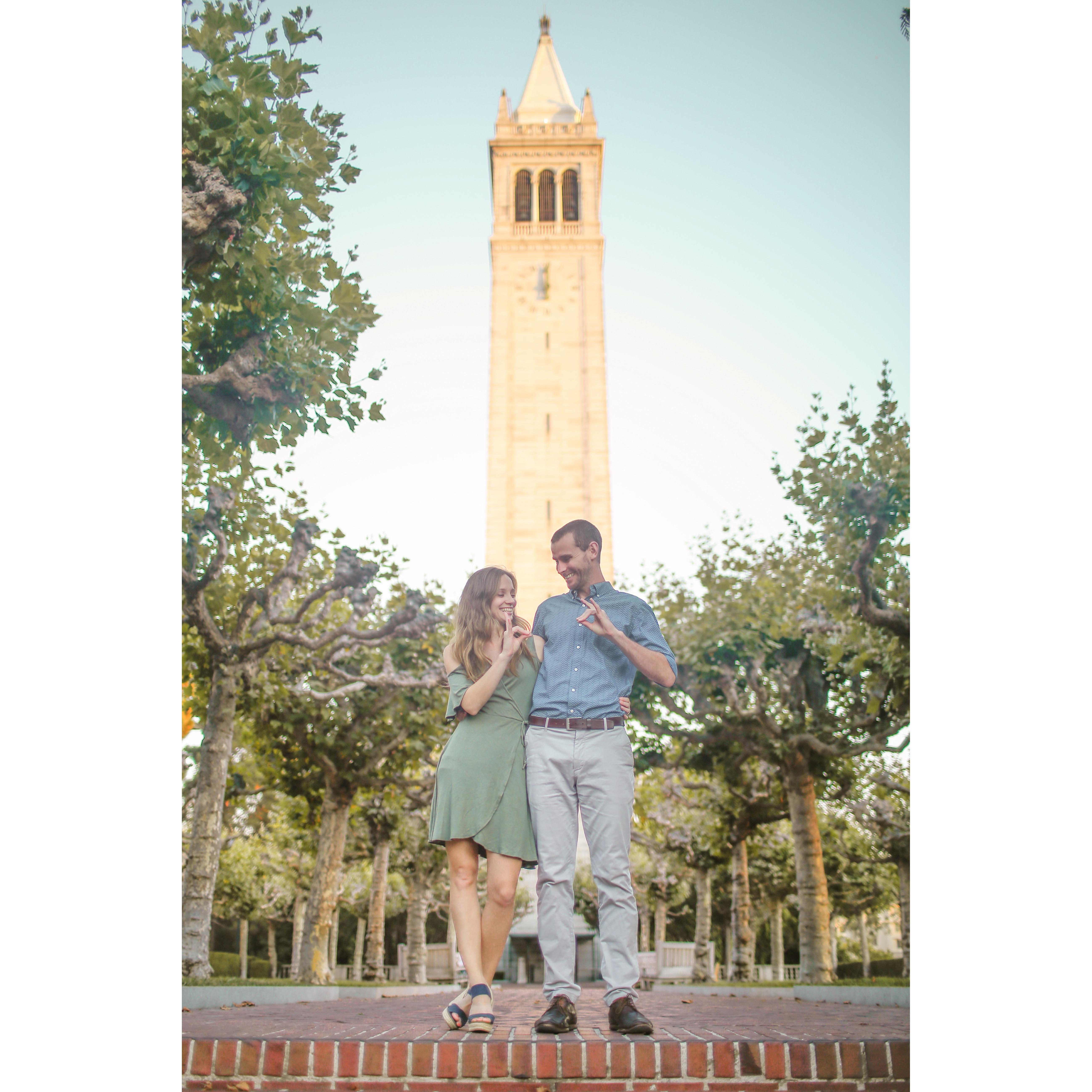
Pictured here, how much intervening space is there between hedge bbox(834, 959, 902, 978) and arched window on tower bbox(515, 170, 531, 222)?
30618mm

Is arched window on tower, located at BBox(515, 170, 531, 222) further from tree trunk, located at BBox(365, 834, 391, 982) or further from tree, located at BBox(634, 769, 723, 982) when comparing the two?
tree trunk, located at BBox(365, 834, 391, 982)

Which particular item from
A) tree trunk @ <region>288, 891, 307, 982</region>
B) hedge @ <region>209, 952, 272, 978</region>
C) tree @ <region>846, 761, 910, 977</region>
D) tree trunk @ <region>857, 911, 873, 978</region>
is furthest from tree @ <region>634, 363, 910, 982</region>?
hedge @ <region>209, 952, 272, 978</region>

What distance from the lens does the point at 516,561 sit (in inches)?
1442

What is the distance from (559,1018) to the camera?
408cm

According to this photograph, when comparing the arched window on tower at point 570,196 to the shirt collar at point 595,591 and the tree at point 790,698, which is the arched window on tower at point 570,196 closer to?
the tree at point 790,698

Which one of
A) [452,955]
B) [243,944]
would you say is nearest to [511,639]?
[452,955]

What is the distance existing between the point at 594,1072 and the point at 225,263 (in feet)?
18.2

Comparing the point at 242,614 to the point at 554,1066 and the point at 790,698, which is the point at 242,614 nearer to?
the point at 790,698

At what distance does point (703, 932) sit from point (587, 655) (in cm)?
2180

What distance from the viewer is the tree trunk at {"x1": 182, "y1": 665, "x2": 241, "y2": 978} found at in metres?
11.0

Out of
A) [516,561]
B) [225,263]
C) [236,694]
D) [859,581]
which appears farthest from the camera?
[516,561]

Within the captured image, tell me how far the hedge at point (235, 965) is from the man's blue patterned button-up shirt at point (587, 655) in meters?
31.1
